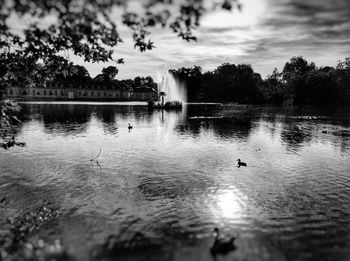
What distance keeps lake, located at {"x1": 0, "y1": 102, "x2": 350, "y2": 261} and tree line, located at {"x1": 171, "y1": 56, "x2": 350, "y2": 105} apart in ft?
371

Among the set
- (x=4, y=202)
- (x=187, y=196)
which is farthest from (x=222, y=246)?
(x=4, y=202)

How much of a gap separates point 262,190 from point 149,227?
22.6 ft

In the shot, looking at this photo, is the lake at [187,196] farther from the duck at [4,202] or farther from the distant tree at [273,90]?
the distant tree at [273,90]

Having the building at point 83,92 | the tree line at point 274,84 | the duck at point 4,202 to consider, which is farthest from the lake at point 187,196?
the building at point 83,92

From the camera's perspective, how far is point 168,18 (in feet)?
22.9

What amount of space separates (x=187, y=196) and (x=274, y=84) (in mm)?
145626

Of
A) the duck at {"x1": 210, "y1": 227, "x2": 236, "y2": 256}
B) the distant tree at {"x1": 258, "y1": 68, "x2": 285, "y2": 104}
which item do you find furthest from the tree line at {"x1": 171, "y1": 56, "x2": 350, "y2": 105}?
the duck at {"x1": 210, "y1": 227, "x2": 236, "y2": 256}

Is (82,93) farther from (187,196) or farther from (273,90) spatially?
(187,196)

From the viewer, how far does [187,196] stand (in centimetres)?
1488

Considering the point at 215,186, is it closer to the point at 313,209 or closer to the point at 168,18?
the point at 313,209

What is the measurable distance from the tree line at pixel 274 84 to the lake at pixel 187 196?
113049mm

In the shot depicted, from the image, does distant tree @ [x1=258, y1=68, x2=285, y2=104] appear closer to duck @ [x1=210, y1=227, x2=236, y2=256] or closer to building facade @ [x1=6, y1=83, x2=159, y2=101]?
building facade @ [x1=6, y1=83, x2=159, y2=101]

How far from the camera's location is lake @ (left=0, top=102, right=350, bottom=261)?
10.5 m

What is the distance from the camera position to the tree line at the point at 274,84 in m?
128
